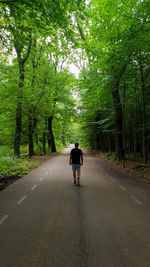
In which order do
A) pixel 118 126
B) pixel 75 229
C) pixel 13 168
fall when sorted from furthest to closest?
pixel 118 126 < pixel 13 168 < pixel 75 229

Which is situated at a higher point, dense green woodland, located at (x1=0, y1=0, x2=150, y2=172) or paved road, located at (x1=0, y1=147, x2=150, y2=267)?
dense green woodland, located at (x1=0, y1=0, x2=150, y2=172)

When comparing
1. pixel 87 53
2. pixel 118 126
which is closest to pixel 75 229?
pixel 87 53

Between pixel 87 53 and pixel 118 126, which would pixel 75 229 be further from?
pixel 118 126

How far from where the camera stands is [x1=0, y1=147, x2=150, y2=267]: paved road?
2957 mm

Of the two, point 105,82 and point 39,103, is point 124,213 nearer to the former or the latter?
point 105,82

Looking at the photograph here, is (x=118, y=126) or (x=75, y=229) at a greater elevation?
(x=118, y=126)

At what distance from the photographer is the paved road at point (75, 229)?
9.70ft

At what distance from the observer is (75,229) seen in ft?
13.1

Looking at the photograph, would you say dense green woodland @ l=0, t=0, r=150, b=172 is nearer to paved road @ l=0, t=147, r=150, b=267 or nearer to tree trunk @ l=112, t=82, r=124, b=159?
tree trunk @ l=112, t=82, r=124, b=159

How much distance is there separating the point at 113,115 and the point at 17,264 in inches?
624

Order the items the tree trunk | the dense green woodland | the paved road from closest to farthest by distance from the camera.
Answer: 1. the paved road
2. the dense green woodland
3. the tree trunk

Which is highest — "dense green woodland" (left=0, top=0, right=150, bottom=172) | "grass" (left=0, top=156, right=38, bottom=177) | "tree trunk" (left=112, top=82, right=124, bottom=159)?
"dense green woodland" (left=0, top=0, right=150, bottom=172)

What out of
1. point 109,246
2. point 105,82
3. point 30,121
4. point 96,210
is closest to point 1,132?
point 30,121

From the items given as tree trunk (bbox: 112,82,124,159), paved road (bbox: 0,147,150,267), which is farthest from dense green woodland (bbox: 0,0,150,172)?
paved road (bbox: 0,147,150,267)
